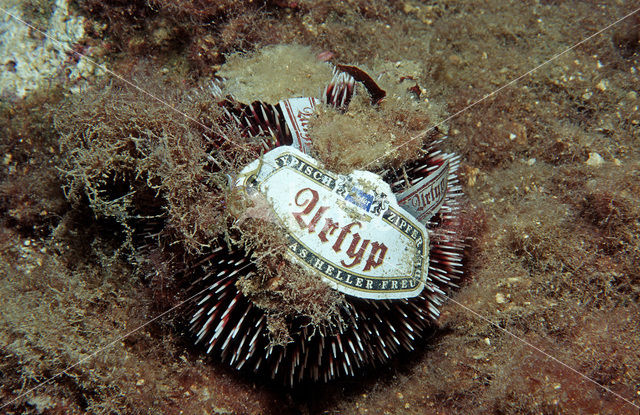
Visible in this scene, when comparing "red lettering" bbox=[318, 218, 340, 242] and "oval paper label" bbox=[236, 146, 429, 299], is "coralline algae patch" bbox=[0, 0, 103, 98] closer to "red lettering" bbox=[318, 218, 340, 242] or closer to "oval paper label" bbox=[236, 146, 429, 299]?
"oval paper label" bbox=[236, 146, 429, 299]

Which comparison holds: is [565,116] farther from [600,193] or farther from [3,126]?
[3,126]

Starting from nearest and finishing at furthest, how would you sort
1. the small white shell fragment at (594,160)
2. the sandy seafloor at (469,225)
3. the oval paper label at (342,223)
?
the oval paper label at (342,223), the sandy seafloor at (469,225), the small white shell fragment at (594,160)

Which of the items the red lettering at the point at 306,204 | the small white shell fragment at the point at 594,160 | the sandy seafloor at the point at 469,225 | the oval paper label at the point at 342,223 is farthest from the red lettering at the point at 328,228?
the small white shell fragment at the point at 594,160

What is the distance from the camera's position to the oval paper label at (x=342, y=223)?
7.43 feet

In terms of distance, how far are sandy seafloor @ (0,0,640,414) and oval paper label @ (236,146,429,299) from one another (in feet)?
3.81

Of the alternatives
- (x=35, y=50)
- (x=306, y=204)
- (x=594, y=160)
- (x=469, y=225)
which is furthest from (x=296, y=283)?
(x=35, y=50)

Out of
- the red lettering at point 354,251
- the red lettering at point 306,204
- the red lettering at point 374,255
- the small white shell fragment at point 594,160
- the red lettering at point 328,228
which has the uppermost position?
the red lettering at point 306,204

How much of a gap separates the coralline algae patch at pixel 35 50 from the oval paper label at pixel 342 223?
267cm

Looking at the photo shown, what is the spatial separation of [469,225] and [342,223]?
162 centimetres

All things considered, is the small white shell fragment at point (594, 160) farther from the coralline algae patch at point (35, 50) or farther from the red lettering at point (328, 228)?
the coralline algae patch at point (35, 50)

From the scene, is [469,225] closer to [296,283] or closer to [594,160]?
[594,160]

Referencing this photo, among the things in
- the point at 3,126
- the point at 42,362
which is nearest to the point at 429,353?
the point at 42,362

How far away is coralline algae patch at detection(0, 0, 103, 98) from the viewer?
347 cm

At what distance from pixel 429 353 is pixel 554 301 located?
3.77ft
